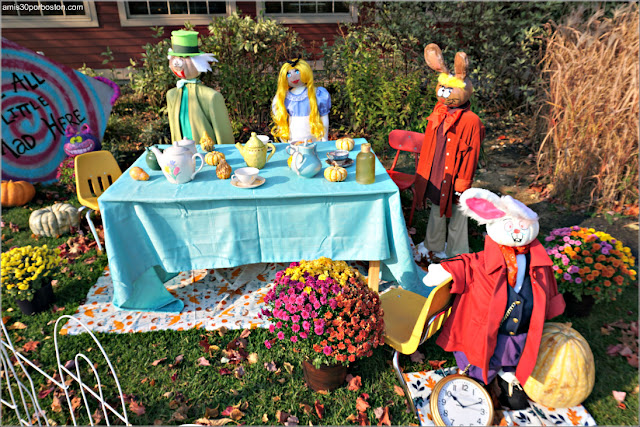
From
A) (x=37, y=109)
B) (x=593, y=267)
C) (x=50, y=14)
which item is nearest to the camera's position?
(x=593, y=267)

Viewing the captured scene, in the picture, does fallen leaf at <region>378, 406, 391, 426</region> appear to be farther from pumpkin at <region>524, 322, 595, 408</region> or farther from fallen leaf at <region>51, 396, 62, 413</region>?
fallen leaf at <region>51, 396, 62, 413</region>

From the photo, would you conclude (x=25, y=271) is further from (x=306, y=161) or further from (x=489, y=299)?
(x=489, y=299)

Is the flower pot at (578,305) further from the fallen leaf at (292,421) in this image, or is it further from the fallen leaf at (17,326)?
the fallen leaf at (17,326)

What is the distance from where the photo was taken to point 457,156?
4.08m

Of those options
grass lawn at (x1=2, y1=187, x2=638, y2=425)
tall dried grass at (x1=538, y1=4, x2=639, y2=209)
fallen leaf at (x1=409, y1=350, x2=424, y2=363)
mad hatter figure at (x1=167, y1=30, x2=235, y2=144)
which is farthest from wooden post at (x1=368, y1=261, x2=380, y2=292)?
tall dried grass at (x1=538, y1=4, x2=639, y2=209)

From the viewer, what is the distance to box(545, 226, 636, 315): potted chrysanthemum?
3449 mm

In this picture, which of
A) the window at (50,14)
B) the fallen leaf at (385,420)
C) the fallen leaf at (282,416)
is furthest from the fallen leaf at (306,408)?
the window at (50,14)

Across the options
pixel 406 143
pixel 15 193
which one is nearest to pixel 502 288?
pixel 406 143

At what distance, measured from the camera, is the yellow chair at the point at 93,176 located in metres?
4.54

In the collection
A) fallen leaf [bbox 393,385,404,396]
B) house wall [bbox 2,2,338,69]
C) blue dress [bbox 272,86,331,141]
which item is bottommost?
fallen leaf [bbox 393,385,404,396]

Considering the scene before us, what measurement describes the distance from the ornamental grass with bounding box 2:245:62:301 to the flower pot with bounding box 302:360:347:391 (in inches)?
101

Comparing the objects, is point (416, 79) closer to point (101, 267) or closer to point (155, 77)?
point (155, 77)

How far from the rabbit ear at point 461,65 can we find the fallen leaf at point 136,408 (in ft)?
12.3

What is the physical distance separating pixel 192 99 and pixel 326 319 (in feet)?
10.1
